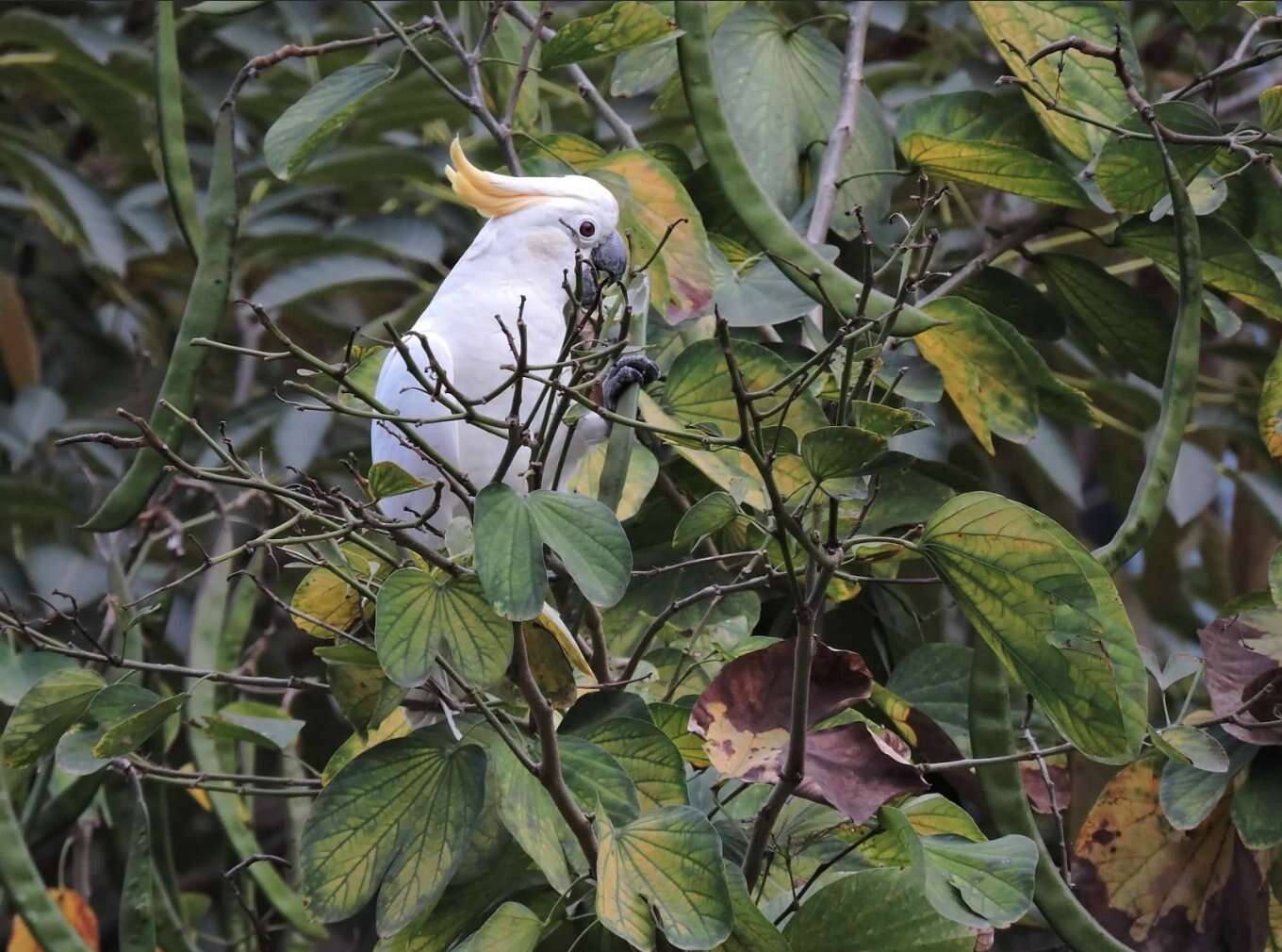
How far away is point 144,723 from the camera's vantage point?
0.89m

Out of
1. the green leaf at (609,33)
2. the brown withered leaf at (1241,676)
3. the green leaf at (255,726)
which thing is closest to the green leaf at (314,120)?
the green leaf at (609,33)

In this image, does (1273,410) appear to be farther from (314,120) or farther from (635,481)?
(314,120)

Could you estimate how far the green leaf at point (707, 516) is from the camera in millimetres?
887

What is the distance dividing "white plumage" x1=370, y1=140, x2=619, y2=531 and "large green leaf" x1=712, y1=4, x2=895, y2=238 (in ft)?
0.69

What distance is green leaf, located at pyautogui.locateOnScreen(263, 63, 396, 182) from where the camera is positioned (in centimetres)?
115

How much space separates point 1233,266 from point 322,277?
1.14m

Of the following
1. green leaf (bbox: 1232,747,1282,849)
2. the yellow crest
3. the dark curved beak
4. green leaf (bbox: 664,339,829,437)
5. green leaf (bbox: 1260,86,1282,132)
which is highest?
green leaf (bbox: 1260,86,1282,132)

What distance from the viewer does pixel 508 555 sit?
2.40ft

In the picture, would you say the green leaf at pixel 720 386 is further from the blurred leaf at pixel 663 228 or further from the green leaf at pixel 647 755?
the green leaf at pixel 647 755

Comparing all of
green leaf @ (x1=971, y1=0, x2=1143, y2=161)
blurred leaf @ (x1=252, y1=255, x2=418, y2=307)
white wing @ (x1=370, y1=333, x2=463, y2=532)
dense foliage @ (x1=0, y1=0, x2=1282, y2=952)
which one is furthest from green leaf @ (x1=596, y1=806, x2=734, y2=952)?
blurred leaf @ (x1=252, y1=255, x2=418, y2=307)

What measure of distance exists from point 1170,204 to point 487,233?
1.62 ft

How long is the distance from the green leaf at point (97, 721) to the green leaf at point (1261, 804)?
67 cm

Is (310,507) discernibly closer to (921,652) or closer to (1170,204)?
(921,652)

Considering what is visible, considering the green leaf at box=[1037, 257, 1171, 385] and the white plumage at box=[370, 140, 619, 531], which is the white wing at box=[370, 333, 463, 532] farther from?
the green leaf at box=[1037, 257, 1171, 385]
